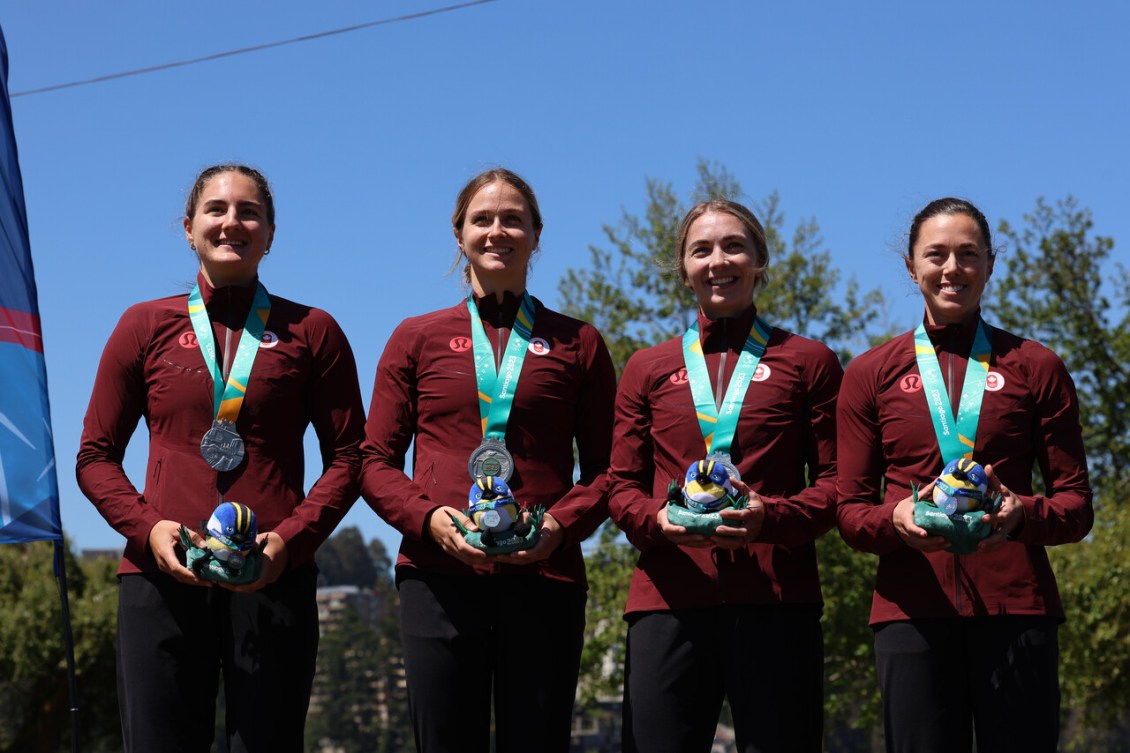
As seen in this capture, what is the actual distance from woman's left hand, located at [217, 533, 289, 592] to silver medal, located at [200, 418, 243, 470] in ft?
1.00

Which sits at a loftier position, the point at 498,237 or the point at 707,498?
the point at 498,237

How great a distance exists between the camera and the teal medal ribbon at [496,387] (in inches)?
187

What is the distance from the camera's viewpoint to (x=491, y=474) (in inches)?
187

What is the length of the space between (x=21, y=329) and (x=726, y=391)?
2890mm

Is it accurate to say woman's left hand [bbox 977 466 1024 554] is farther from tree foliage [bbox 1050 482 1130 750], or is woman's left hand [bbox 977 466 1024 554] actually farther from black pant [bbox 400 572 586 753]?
tree foliage [bbox 1050 482 1130 750]

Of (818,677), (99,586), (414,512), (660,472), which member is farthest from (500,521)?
(99,586)

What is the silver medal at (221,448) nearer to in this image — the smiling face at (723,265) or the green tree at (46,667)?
the smiling face at (723,265)

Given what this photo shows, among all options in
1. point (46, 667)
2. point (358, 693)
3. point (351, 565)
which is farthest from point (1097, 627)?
point (351, 565)

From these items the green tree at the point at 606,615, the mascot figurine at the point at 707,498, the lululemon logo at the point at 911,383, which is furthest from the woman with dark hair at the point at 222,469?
the green tree at the point at 606,615

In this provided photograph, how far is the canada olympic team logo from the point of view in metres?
4.75

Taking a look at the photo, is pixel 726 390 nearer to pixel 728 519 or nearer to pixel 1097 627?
pixel 728 519

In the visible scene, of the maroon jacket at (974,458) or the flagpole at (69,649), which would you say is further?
the flagpole at (69,649)

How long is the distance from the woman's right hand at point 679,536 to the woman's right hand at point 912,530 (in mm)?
610

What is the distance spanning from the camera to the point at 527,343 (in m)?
5.06
